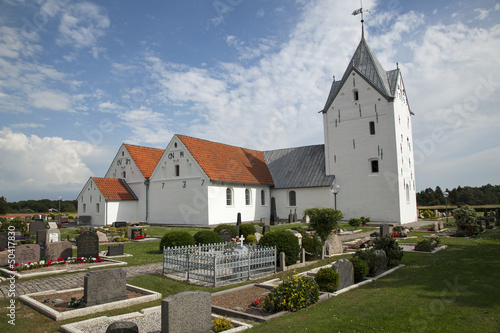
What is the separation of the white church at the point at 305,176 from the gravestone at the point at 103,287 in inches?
750

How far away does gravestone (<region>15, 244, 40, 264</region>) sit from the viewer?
1241cm

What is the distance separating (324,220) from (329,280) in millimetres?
5606

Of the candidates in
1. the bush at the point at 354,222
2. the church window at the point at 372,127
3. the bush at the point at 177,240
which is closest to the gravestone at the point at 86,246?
the bush at the point at 177,240

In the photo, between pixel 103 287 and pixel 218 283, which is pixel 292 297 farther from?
pixel 103 287

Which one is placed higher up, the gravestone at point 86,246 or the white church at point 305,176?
the white church at point 305,176

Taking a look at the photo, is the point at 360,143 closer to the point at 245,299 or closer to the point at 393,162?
the point at 393,162

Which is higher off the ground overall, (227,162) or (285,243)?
(227,162)

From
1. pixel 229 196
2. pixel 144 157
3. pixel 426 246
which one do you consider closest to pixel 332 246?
pixel 426 246

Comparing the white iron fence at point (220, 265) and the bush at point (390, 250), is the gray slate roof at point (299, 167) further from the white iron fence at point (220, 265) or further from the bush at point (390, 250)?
the white iron fence at point (220, 265)

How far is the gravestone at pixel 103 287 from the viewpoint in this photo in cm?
750

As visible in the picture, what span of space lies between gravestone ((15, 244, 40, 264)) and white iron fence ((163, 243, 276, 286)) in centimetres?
555

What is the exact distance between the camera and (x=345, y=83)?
30.5 metres

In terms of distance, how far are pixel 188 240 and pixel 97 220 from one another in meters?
20.7

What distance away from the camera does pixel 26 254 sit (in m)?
Result: 12.6
